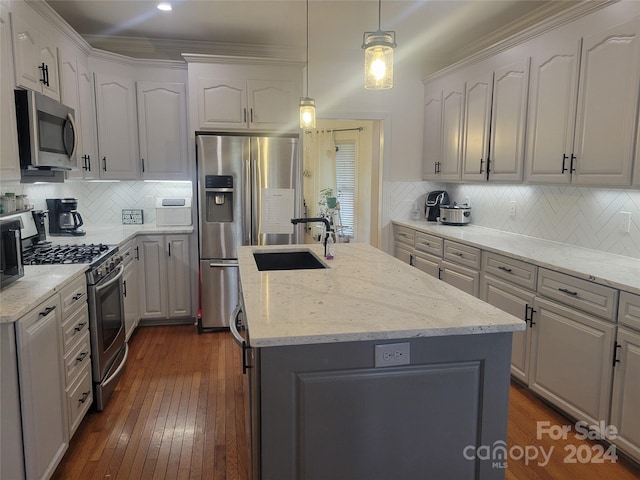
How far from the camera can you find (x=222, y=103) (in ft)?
13.4

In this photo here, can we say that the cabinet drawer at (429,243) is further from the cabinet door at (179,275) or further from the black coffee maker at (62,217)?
the black coffee maker at (62,217)

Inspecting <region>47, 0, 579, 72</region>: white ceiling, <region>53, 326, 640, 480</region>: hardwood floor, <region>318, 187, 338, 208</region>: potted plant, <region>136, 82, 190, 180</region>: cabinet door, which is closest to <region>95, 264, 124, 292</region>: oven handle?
<region>53, 326, 640, 480</region>: hardwood floor

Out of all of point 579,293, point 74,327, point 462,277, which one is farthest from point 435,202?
point 74,327

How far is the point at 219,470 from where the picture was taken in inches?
87.1

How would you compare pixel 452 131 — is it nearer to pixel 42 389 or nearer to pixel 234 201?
pixel 234 201

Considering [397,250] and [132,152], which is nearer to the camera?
[132,152]

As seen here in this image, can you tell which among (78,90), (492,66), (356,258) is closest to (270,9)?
(78,90)

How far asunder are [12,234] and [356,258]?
5.83 feet

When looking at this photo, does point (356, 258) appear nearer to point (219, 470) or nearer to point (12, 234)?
point (219, 470)

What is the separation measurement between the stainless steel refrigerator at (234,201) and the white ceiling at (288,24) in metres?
0.96

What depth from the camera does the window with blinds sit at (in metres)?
7.57

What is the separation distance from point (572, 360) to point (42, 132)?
333cm

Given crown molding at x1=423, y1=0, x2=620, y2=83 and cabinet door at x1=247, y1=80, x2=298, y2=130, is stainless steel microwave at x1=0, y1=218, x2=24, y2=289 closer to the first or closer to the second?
cabinet door at x1=247, y1=80, x2=298, y2=130

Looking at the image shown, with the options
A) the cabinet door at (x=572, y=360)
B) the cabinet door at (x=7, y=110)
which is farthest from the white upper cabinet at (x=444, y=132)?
the cabinet door at (x=7, y=110)
